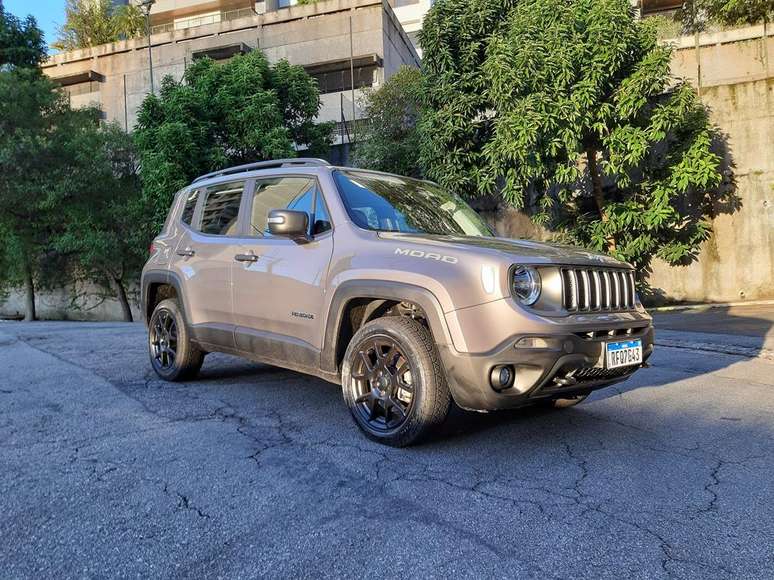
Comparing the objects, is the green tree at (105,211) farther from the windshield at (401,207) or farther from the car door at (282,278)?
the windshield at (401,207)

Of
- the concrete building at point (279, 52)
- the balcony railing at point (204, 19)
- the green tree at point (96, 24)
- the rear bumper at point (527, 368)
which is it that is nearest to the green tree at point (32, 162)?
the concrete building at point (279, 52)

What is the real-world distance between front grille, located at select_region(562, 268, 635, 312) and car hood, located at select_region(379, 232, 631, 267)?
2.3 inches

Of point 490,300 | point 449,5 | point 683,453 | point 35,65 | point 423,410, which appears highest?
point 35,65

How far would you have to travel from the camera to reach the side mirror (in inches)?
155

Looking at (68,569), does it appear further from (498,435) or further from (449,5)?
(449,5)

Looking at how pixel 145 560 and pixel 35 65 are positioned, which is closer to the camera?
pixel 145 560

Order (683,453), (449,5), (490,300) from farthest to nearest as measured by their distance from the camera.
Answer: (449,5) < (683,453) < (490,300)

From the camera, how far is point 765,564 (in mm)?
2219

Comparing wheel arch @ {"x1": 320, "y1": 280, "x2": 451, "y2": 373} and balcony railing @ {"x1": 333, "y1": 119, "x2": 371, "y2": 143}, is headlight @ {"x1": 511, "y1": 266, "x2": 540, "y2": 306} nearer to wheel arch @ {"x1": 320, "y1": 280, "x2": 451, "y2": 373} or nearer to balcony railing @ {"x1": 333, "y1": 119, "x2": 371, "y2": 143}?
wheel arch @ {"x1": 320, "y1": 280, "x2": 451, "y2": 373}

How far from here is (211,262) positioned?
16.6 feet

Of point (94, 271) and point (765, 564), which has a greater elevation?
point (94, 271)

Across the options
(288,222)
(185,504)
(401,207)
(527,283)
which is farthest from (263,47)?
(185,504)

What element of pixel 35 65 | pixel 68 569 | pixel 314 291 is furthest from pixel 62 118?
pixel 68 569

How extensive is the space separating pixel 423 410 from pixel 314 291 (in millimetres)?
1184
